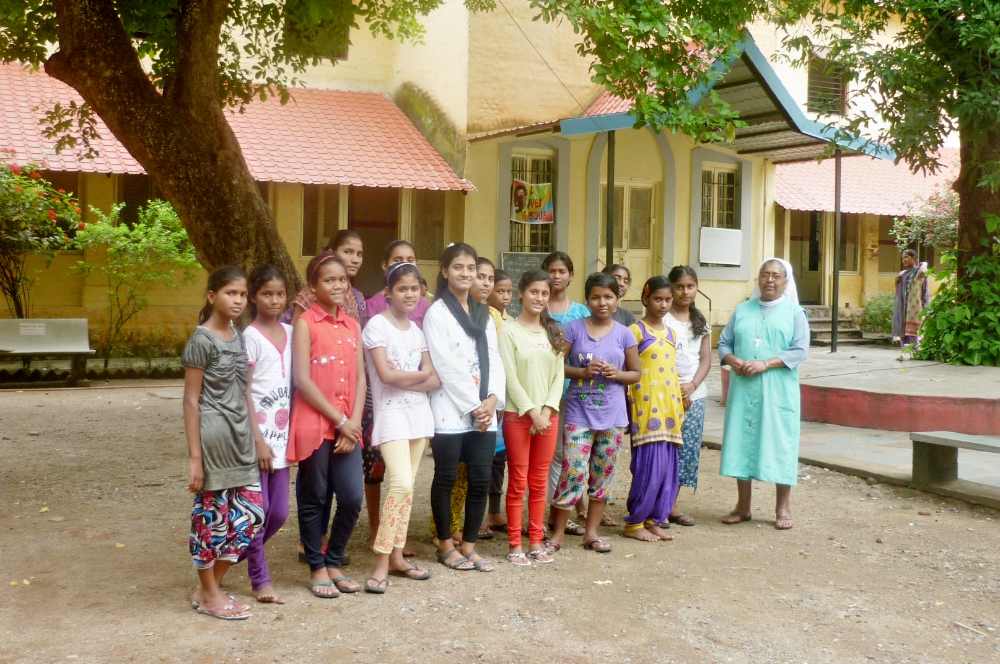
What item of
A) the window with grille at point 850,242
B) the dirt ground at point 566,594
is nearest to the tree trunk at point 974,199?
the dirt ground at point 566,594

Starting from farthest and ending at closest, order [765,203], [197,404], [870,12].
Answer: [765,203] → [870,12] → [197,404]

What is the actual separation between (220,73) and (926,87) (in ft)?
23.5

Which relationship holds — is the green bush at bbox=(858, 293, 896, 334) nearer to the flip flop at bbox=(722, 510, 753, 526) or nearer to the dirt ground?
the dirt ground

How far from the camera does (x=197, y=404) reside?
4.08m

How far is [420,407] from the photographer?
4762 mm

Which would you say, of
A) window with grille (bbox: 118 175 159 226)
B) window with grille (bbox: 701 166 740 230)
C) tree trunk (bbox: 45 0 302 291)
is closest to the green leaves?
window with grille (bbox: 701 166 740 230)

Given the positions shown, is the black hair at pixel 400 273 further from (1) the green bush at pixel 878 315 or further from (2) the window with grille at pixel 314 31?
(1) the green bush at pixel 878 315

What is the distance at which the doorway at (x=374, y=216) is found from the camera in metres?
15.9

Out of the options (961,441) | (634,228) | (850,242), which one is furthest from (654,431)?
(850,242)

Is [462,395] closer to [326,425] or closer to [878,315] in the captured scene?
[326,425]

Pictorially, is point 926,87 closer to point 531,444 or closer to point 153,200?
point 531,444

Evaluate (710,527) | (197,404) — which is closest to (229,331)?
(197,404)

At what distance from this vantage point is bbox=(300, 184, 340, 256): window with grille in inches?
610

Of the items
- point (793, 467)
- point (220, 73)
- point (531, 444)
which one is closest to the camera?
point (531, 444)
